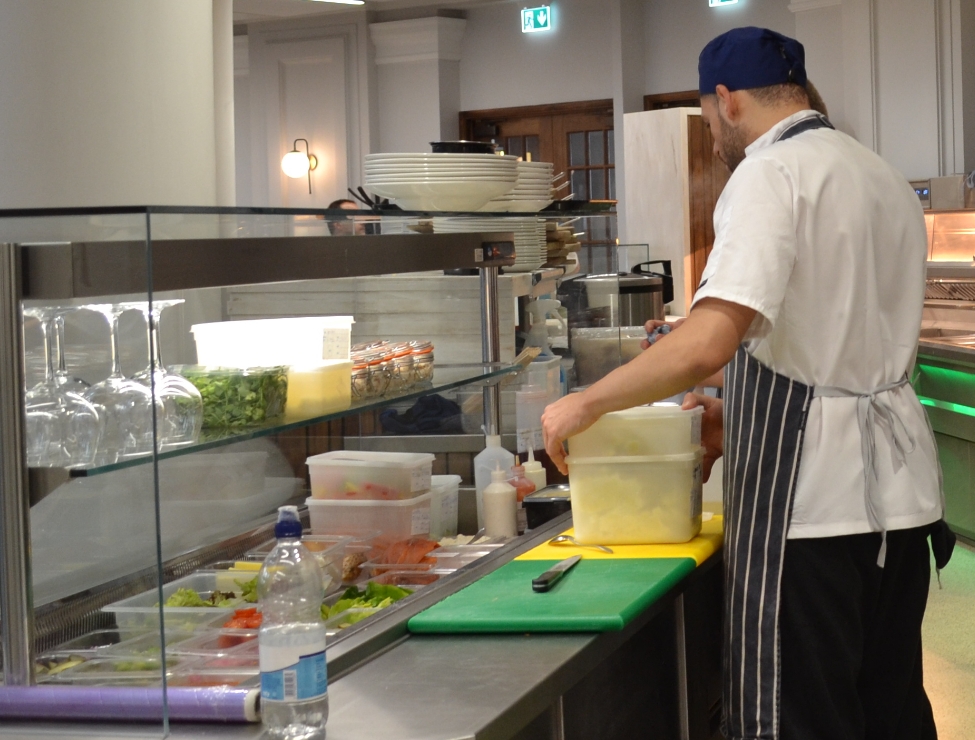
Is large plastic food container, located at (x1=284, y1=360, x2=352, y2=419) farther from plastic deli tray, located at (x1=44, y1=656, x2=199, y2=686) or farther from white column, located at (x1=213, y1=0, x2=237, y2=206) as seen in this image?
white column, located at (x1=213, y1=0, x2=237, y2=206)

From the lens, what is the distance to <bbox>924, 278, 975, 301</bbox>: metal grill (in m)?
6.15

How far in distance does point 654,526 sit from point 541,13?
28.5 feet

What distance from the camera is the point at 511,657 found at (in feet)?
5.36

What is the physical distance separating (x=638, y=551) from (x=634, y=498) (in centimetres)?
10

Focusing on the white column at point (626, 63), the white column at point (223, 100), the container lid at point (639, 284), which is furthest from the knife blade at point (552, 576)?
the white column at point (626, 63)

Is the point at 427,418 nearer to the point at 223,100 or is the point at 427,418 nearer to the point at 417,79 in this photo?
the point at 223,100

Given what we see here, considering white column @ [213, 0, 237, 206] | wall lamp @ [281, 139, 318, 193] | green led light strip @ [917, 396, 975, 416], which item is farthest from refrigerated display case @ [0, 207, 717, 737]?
wall lamp @ [281, 139, 318, 193]

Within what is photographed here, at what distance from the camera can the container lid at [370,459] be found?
2271mm

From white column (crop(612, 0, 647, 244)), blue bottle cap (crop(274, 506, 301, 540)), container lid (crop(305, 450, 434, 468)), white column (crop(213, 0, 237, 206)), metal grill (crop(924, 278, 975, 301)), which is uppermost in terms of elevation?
white column (crop(612, 0, 647, 244))

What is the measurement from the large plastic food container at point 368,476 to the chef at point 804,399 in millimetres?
389

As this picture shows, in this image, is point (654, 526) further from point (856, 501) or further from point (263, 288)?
point (263, 288)

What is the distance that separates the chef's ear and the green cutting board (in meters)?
0.77

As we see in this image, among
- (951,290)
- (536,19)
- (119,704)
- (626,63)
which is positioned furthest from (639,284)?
(536,19)

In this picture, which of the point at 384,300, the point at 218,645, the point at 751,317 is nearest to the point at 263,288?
the point at 384,300
